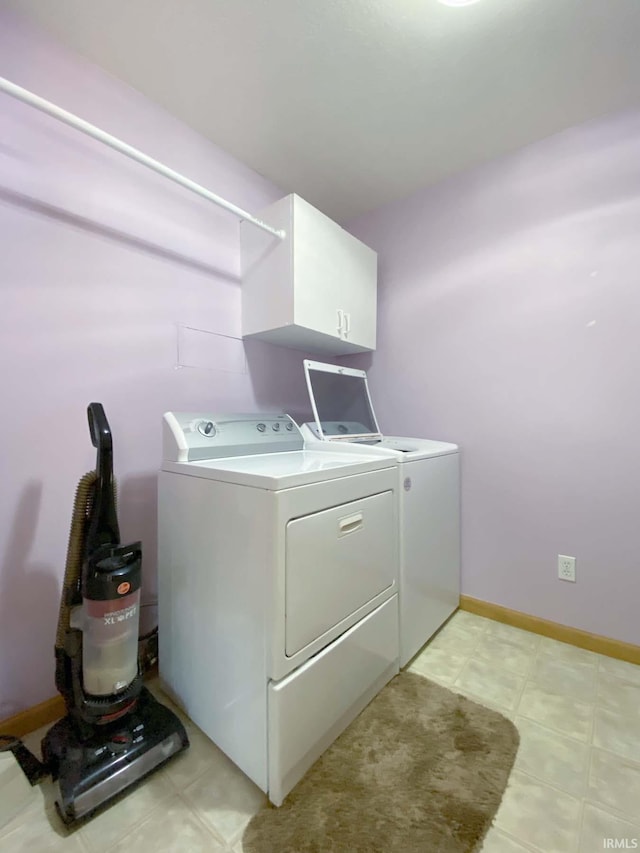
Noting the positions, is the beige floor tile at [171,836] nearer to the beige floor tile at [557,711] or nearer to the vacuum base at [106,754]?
the vacuum base at [106,754]

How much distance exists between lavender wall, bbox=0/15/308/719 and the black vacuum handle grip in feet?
0.90

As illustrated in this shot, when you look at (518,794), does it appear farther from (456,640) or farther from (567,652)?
(567,652)

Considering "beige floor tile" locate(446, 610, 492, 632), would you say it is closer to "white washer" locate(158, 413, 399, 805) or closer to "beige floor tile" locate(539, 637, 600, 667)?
"beige floor tile" locate(539, 637, 600, 667)

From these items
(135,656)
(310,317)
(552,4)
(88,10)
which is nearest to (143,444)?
(135,656)

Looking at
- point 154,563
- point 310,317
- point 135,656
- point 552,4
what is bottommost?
point 135,656

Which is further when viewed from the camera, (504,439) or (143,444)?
(504,439)

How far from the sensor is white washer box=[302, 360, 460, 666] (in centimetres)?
145

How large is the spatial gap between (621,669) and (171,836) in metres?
1.70

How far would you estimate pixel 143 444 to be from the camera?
1.47m

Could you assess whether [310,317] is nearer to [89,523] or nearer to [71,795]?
[89,523]

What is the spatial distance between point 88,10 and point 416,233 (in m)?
1.66

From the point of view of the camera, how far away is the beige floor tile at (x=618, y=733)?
3.60 feet

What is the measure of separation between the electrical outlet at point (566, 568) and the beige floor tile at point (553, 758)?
0.68 meters

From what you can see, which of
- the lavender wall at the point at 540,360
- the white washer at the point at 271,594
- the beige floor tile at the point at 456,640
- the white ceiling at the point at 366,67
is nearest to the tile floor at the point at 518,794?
the white washer at the point at 271,594
